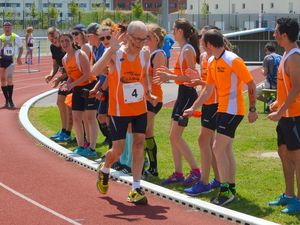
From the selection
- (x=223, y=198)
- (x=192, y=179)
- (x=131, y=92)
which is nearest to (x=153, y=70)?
(x=131, y=92)

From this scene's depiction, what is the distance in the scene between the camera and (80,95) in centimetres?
1145

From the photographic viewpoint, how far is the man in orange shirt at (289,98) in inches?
286

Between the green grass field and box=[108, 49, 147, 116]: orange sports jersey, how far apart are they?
1358 mm

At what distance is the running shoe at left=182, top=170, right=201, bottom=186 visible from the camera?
9086 millimetres

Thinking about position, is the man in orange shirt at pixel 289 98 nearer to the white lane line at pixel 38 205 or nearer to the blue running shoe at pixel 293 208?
the blue running shoe at pixel 293 208

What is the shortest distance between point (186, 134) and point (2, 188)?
533cm

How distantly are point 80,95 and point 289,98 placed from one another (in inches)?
195

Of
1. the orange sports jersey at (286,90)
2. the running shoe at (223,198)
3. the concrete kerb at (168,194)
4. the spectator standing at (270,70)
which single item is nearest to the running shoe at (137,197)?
the concrete kerb at (168,194)

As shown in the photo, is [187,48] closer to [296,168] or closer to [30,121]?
[296,168]

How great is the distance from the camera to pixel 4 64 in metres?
18.8

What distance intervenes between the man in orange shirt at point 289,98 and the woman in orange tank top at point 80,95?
4.32 metres

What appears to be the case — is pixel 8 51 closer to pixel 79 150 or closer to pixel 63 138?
pixel 63 138

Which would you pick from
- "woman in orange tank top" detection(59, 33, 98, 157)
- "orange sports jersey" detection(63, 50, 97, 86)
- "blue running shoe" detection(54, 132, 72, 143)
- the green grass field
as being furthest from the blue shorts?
"blue running shoe" detection(54, 132, 72, 143)

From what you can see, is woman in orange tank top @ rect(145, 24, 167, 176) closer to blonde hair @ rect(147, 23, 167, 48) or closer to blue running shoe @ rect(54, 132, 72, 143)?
blonde hair @ rect(147, 23, 167, 48)
